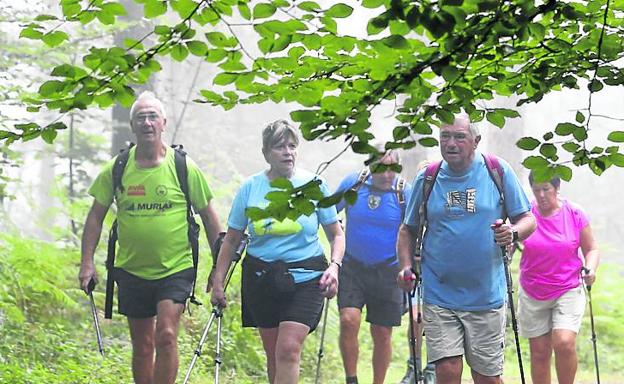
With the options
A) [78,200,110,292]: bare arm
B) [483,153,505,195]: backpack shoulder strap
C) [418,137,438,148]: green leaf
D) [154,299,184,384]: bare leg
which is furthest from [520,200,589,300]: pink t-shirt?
[418,137,438,148]: green leaf

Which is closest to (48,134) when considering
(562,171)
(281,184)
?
(281,184)

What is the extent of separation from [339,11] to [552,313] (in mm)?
5673

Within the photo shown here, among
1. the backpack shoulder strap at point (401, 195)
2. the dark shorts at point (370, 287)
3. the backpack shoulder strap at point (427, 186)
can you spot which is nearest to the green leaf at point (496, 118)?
the backpack shoulder strap at point (427, 186)

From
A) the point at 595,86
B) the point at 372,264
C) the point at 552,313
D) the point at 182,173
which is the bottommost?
the point at 552,313

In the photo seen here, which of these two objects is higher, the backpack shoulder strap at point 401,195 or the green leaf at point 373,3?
the backpack shoulder strap at point 401,195

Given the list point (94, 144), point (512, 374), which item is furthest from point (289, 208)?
point (94, 144)

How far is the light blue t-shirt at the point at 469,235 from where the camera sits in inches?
255

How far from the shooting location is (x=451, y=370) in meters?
6.52

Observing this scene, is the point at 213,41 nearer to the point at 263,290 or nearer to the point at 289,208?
the point at 289,208

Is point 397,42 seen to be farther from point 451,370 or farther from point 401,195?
point 401,195

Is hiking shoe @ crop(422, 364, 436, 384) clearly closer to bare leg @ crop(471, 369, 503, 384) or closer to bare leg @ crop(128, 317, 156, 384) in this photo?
bare leg @ crop(471, 369, 503, 384)

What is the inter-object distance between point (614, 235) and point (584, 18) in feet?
146

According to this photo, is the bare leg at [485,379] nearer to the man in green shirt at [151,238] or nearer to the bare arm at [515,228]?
the bare arm at [515,228]

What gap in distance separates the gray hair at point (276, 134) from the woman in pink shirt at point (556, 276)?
234 cm
